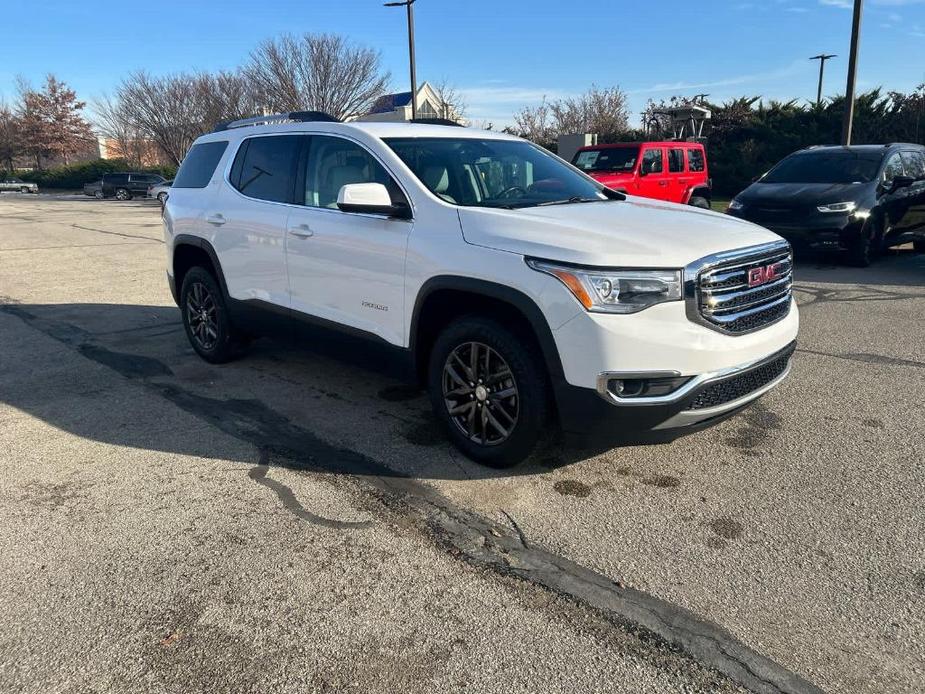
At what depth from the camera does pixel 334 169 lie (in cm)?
461

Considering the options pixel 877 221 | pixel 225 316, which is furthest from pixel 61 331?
pixel 877 221

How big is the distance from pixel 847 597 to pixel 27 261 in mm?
14246

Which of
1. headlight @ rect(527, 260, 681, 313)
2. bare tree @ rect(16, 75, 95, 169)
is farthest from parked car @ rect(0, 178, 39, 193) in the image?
headlight @ rect(527, 260, 681, 313)

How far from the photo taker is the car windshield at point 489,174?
13.5 ft

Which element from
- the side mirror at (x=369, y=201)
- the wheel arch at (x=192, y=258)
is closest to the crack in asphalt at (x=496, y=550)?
the wheel arch at (x=192, y=258)

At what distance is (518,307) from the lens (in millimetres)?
3410

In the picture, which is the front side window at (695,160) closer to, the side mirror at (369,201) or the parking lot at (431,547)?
the parking lot at (431,547)

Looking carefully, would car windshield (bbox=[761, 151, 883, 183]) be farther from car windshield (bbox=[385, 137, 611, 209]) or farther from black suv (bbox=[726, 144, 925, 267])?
car windshield (bbox=[385, 137, 611, 209])

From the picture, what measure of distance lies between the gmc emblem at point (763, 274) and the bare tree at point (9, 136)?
75.0 meters

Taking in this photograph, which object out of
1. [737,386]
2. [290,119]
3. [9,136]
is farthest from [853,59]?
[9,136]

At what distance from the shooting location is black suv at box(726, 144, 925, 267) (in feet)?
32.8

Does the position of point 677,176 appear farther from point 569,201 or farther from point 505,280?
point 505,280

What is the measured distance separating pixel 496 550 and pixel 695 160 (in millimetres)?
16348

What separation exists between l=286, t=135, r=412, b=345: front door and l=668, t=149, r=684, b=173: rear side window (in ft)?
43.2
